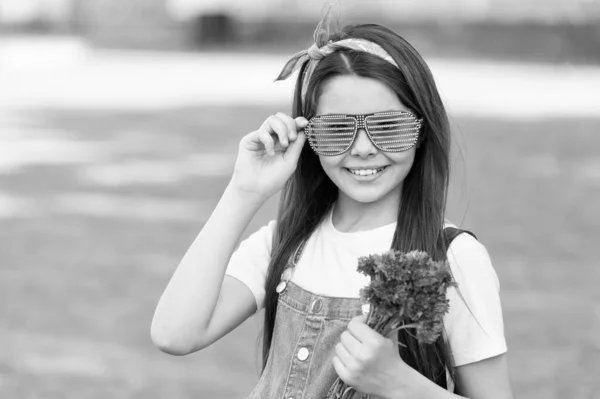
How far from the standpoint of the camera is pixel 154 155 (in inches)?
440

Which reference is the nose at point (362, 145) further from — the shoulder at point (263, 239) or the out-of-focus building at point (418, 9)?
the out-of-focus building at point (418, 9)

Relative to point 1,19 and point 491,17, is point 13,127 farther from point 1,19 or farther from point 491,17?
point 1,19

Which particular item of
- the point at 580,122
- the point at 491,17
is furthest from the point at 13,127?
the point at 491,17

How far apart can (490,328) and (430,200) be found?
305 mm

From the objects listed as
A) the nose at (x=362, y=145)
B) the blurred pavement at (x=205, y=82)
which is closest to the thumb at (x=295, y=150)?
the nose at (x=362, y=145)

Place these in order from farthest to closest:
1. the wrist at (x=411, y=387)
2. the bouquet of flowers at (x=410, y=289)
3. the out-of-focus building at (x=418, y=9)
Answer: the out-of-focus building at (x=418, y=9) < the wrist at (x=411, y=387) < the bouquet of flowers at (x=410, y=289)

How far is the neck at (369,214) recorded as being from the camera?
2.38m

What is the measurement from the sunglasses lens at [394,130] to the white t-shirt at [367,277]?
0.58ft

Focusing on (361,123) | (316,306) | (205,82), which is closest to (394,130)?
(361,123)

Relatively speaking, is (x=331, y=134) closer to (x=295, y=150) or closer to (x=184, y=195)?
(x=295, y=150)

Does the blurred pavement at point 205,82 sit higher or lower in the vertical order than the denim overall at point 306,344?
lower

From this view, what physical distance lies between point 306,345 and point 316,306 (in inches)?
3.2

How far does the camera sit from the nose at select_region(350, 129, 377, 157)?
226cm

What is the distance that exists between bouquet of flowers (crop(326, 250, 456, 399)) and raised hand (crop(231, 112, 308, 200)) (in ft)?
1.72
